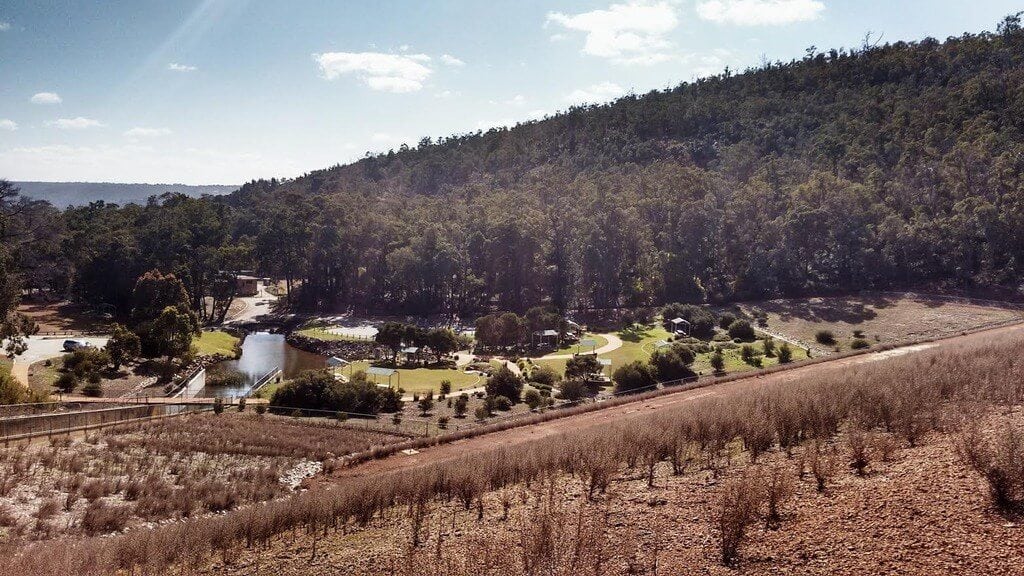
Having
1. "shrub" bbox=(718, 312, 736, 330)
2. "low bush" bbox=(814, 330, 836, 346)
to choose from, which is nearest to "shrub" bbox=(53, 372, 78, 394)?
"shrub" bbox=(718, 312, 736, 330)

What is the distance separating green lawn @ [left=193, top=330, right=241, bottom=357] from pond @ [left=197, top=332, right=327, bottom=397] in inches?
45.9

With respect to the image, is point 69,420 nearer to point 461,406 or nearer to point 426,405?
point 426,405

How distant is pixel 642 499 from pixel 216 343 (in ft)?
160

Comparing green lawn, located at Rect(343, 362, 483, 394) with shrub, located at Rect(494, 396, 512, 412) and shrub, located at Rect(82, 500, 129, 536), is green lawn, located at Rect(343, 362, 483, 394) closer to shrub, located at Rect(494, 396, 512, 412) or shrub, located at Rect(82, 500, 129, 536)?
shrub, located at Rect(494, 396, 512, 412)

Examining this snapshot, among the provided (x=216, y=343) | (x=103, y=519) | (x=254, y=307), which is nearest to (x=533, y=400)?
(x=103, y=519)

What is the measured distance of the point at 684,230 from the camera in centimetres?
6819

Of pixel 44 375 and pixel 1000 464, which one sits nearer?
pixel 1000 464

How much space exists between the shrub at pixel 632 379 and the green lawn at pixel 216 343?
32.5 m

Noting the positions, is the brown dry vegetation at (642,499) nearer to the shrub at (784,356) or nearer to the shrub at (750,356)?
the shrub at (784,356)

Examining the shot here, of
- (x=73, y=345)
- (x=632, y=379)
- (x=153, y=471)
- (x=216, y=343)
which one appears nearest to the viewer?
(x=153, y=471)

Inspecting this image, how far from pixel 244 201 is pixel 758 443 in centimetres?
15238

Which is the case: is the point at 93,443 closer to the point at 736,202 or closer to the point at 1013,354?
the point at 1013,354

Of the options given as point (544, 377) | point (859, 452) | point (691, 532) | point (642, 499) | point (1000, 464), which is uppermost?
→ point (1000, 464)

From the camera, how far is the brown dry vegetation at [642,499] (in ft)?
29.1
